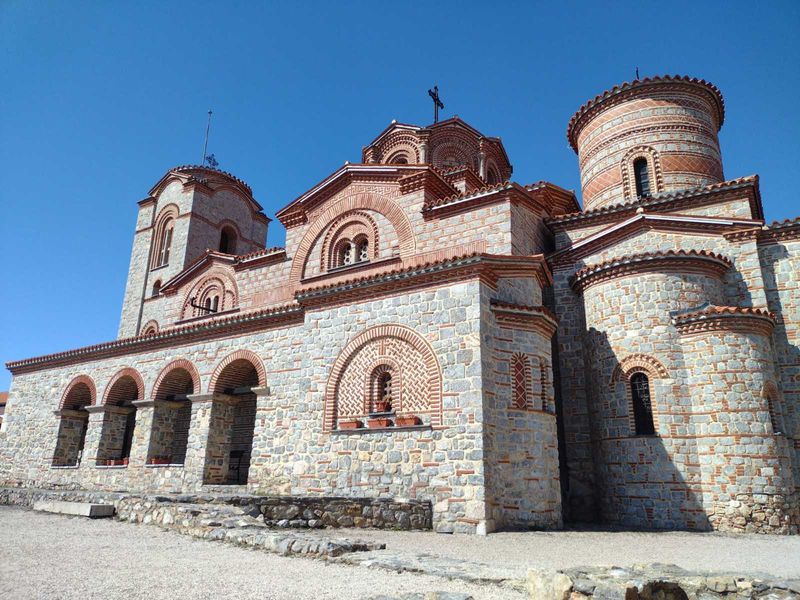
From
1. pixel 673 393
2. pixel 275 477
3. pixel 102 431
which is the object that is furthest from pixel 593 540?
pixel 102 431

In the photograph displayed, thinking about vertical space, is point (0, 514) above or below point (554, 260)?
below

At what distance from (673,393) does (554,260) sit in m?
4.12

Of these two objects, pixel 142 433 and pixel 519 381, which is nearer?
pixel 519 381

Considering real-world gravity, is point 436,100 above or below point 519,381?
above

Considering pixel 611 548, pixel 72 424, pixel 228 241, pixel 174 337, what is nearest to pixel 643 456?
pixel 611 548

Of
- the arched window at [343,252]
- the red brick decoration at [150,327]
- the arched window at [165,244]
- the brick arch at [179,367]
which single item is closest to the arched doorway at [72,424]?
the brick arch at [179,367]

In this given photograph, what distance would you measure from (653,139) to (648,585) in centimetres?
1424

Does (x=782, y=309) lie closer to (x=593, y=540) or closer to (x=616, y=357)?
(x=616, y=357)

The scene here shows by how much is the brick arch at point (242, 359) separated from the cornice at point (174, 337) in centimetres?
52

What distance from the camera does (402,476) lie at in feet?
30.5

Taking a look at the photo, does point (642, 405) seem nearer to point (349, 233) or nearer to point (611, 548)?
point (611, 548)

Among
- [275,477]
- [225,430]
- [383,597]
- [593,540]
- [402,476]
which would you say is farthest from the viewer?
[225,430]

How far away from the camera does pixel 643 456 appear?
34.6 ft

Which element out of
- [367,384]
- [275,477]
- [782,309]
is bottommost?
[275,477]
